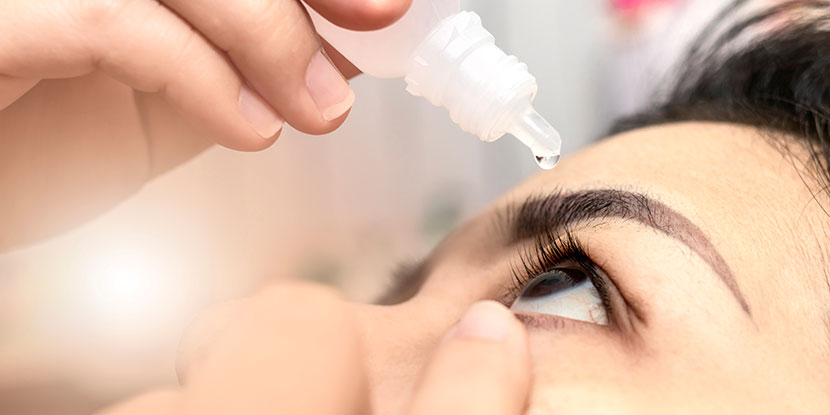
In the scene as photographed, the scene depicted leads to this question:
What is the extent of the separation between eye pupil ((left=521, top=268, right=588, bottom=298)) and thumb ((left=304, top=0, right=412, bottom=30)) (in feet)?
0.99

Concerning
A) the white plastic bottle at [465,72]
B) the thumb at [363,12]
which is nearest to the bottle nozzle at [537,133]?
the white plastic bottle at [465,72]

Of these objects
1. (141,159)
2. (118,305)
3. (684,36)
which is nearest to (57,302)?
(118,305)

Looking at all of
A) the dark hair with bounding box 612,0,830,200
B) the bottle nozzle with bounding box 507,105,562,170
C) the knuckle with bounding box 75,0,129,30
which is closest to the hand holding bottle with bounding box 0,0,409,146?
the knuckle with bounding box 75,0,129,30

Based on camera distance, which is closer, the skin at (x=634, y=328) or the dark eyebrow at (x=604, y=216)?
the skin at (x=634, y=328)

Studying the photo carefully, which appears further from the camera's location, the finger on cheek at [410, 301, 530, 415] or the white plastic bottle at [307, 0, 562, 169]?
the white plastic bottle at [307, 0, 562, 169]

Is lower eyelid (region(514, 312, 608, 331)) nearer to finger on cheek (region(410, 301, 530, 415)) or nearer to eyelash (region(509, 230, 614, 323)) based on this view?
eyelash (region(509, 230, 614, 323))

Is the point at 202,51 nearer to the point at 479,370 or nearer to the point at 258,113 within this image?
the point at 258,113

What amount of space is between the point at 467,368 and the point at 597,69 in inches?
56.4

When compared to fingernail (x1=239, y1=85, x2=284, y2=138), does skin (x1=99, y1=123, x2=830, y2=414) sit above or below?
below

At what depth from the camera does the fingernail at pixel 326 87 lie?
0.50 metres

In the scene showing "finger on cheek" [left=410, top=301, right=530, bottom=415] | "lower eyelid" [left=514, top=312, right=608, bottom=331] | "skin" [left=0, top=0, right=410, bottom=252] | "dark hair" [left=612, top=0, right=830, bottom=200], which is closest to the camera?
"finger on cheek" [left=410, top=301, right=530, bottom=415]

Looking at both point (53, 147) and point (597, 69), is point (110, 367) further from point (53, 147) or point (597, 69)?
point (597, 69)

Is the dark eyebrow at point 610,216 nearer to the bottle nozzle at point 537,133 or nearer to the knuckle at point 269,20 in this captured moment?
the bottle nozzle at point 537,133

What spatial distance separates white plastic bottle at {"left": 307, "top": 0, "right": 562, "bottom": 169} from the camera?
46 centimetres
